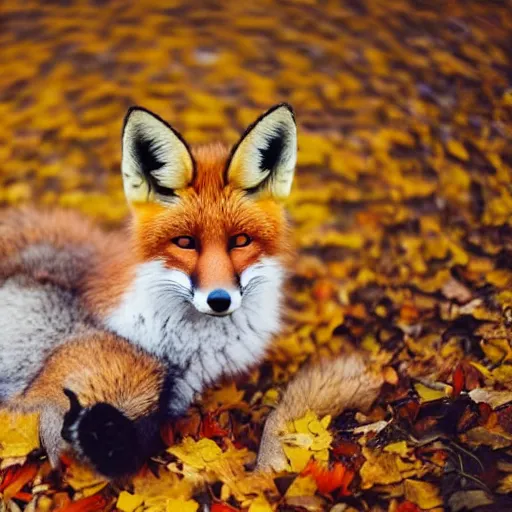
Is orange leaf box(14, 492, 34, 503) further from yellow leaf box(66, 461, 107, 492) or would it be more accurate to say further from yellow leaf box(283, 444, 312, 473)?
yellow leaf box(283, 444, 312, 473)

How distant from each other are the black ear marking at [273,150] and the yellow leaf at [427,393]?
3.78 feet

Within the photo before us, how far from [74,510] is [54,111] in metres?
1.93

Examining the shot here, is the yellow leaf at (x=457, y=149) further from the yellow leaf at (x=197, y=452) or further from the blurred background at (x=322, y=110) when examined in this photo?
the yellow leaf at (x=197, y=452)

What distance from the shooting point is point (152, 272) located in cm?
271

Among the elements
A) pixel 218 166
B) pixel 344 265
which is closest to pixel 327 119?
pixel 344 265

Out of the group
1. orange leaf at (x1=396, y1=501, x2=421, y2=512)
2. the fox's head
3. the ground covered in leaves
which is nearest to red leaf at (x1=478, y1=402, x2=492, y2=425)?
the ground covered in leaves

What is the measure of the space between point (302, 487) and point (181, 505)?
1.54 ft

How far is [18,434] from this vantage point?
2.75 meters

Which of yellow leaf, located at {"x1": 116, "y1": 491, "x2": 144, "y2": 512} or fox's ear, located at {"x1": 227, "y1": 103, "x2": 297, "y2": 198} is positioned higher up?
fox's ear, located at {"x1": 227, "y1": 103, "x2": 297, "y2": 198}

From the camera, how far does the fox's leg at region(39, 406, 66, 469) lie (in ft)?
8.74

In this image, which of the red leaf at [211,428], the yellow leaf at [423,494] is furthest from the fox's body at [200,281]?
the yellow leaf at [423,494]

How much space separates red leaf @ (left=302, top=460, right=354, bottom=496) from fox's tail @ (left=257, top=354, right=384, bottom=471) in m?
0.14

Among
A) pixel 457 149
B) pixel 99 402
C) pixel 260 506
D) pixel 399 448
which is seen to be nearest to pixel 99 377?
pixel 99 402

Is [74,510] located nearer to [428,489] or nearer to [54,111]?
[428,489]
